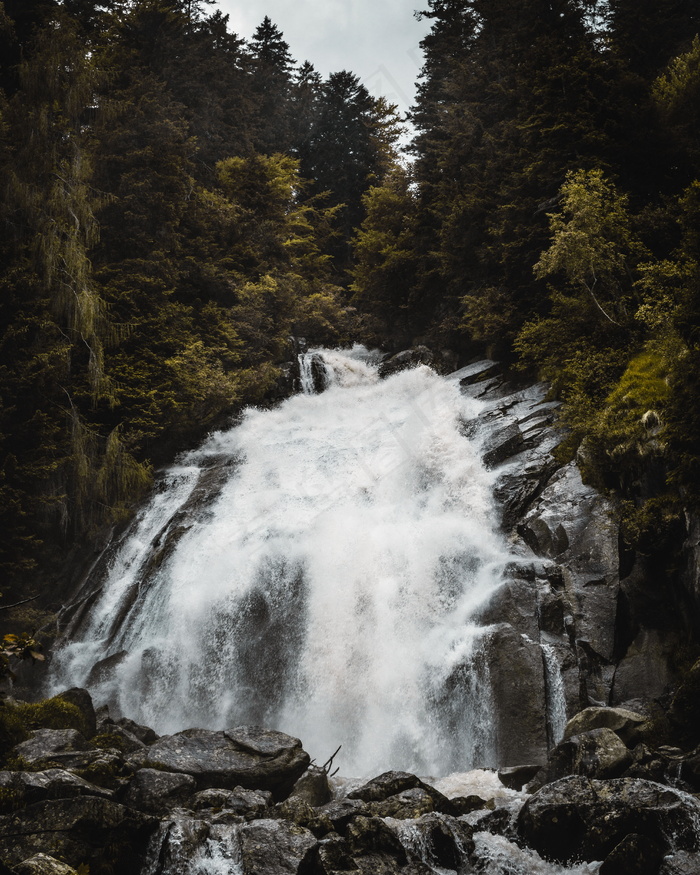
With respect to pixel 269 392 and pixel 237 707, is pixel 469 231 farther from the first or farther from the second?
pixel 237 707

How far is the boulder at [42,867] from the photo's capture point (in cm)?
403

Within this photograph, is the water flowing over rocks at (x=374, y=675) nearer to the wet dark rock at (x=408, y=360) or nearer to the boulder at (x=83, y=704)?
the boulder at (x=83, y=704)

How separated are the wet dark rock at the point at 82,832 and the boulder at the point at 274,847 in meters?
0.94

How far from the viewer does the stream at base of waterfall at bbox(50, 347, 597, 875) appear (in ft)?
33.5

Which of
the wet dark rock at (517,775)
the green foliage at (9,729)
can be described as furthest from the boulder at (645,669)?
the green foliage at (9,729)

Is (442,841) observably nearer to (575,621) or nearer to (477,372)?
(575,621)

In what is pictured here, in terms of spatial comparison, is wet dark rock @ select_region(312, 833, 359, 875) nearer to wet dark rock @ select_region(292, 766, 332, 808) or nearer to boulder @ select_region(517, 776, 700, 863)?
boulder @ select_region(517, 776, 700, 863)

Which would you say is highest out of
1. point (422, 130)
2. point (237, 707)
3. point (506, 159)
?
point (422, 130)

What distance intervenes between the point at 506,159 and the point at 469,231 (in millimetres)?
2729

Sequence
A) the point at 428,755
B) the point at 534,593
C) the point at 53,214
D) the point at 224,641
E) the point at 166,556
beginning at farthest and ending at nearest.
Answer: the point at 53,214, the point at 166,556, the point at 224,641, the point at 534,593, the point at 428,755

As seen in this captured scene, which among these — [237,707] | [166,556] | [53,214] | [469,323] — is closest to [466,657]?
[237,707]

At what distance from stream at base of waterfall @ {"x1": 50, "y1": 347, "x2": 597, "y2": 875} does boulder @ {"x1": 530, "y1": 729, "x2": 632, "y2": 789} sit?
2.31ft

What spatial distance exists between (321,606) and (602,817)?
22.4ft

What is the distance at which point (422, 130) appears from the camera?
30.9 meters
